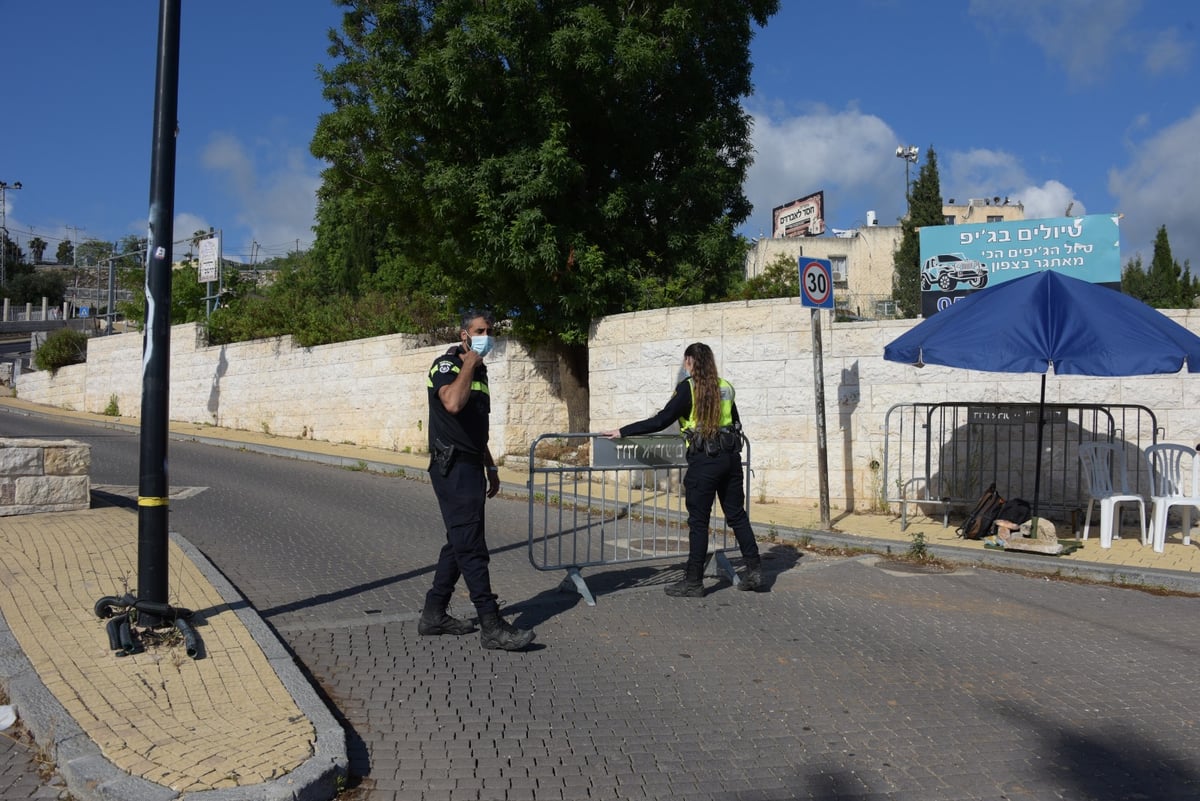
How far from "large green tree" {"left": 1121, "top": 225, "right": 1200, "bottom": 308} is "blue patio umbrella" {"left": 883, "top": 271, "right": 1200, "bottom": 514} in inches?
928

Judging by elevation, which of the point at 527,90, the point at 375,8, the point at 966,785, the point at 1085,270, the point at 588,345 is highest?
the point at 375,8

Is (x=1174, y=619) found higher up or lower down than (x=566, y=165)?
lower down

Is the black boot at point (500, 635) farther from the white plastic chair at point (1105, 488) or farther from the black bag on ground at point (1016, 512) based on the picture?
the white plastic chair at point (1105, 488)

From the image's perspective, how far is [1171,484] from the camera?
32.4ft

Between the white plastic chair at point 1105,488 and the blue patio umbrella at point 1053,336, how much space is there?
0.62 metres

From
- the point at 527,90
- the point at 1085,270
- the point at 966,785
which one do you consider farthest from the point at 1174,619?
the point at 527,90

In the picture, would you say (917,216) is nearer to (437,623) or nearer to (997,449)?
(997,449)

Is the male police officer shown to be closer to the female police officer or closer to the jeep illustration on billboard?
the female police officer

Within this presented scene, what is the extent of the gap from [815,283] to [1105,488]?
11.8ft

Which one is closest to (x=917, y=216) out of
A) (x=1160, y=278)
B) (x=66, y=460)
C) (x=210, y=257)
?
(x=1160, y=278)

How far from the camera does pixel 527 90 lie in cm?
1378

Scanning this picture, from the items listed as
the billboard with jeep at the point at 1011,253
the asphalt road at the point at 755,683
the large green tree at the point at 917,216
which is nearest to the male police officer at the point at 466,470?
the asphalt road at the point at 755,683

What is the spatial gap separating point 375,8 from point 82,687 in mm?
13219

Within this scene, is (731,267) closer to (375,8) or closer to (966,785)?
(375,8)
